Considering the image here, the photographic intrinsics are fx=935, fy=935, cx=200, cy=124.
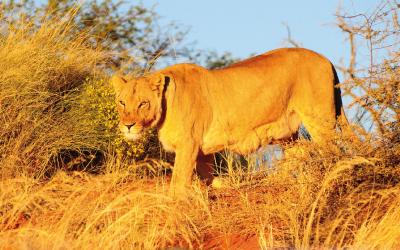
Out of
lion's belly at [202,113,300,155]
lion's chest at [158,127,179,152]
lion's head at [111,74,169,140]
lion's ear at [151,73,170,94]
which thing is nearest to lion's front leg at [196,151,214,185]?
lion's belly at [202,113,300,155]

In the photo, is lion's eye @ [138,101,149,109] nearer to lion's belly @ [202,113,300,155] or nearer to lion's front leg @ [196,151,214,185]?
lion's belly @ [202,113,300,155]

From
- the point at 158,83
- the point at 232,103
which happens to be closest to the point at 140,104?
the point at 158,83

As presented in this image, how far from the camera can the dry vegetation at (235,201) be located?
22.9ft

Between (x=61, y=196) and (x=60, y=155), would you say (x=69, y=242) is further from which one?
(x=60, y=155)

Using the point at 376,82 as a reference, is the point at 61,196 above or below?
below

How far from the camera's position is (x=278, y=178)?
8.80 m

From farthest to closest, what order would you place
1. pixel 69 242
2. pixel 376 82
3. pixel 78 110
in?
1. pixel 78 110
2. pixel 376 82
3. pixel 69 242

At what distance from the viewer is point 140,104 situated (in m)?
9.13

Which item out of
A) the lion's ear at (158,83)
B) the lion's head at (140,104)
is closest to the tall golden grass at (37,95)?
the lion's head at (140,104)

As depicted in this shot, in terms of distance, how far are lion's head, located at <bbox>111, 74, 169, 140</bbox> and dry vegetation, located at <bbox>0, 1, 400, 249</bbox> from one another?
1.91 feet

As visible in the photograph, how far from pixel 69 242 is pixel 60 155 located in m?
3.45

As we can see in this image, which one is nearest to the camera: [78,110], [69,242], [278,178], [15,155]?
[69,242]

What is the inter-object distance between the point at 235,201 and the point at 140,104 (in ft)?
4.60

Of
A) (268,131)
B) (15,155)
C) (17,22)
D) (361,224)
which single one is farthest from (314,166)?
(17,22)
